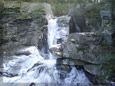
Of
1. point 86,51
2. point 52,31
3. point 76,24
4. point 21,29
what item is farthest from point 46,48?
point 86,51

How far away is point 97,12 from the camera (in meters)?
5.00

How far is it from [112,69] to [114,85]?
637 millimetres

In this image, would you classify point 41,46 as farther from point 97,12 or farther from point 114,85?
point 114,85

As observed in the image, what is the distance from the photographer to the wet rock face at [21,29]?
6.89 meters

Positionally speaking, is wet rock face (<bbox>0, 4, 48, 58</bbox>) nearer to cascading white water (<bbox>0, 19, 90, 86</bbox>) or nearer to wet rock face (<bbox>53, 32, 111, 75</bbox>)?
cascading white water (<bbox>0, 19, 90, 86</bbox>)

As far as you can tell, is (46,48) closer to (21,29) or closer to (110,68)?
(21,29)

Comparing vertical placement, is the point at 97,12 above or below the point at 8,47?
above

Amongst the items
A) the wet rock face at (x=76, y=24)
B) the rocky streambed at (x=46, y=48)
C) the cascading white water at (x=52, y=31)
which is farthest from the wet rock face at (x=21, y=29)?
the wet rock face at (x=76, y=24)

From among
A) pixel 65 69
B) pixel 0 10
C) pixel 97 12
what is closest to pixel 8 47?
pixel 0 10

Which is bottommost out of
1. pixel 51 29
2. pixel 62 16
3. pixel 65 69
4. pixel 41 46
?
pixel 65 69

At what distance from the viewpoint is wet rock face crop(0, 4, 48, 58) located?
689 cm

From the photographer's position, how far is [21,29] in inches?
284

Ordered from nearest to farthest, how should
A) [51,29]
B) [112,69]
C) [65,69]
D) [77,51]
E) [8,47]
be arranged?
[112,69] < [77,51] < [65,69] < [8,47] < [51,29]

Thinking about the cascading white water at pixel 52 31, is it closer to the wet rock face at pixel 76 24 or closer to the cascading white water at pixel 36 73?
the wet rock face at pixel 76 24
